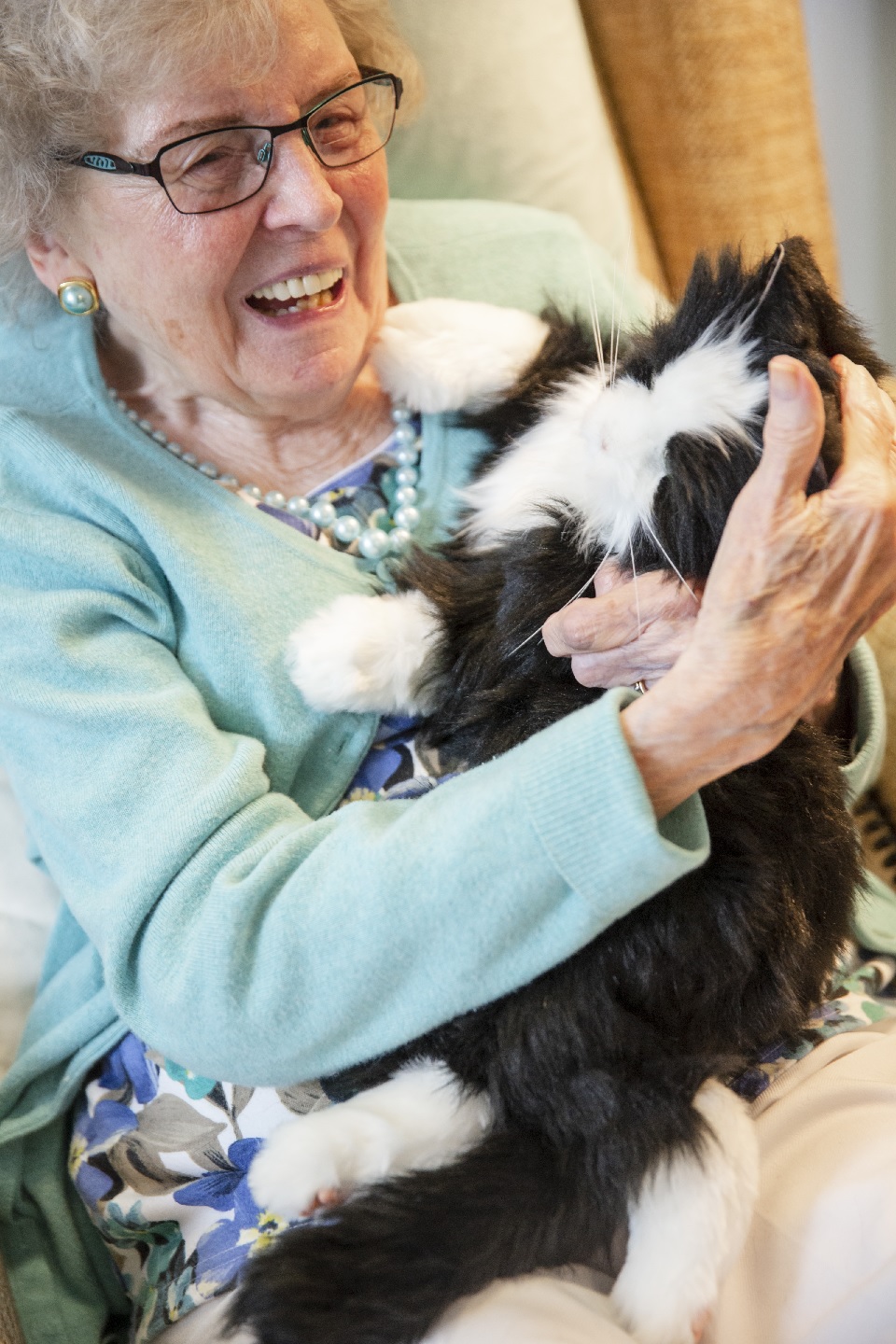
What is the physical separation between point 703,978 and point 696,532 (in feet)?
1.28

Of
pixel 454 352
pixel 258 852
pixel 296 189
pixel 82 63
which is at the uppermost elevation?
pixel 82 63

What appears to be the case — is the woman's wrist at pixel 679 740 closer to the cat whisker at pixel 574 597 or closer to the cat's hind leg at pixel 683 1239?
the cat whisker at pixel 574 597

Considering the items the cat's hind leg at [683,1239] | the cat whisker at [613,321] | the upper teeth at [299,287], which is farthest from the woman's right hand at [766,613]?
the upper teeth at [299,287]

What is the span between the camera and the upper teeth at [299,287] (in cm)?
121

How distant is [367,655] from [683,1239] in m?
0.60

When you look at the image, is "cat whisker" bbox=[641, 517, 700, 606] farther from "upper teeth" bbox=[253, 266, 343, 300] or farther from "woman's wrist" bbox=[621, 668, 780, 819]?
"upper teeth" bbox=[253, 266, 343, 300]

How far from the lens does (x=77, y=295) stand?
48.6 inches

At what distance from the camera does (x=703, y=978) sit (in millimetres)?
985

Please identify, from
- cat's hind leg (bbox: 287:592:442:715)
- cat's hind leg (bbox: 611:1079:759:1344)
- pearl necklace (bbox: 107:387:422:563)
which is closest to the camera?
cat's hind leg (bbox: 611:1079:759:1344)

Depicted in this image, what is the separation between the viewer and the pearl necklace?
131 cm

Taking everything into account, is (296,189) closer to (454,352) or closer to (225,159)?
(225,159)

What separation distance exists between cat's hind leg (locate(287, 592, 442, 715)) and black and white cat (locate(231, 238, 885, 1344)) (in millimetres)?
69

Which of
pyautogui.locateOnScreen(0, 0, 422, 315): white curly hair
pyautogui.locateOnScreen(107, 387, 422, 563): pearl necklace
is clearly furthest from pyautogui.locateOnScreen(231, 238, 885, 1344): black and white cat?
pyautogui.locateOnScreen(0, 0, 422, 315): white curly hair

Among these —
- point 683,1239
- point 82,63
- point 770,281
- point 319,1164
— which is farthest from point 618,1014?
point 82,63
